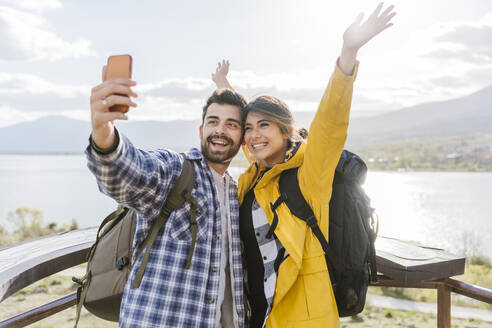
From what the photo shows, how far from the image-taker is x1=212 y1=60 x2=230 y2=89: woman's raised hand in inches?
120

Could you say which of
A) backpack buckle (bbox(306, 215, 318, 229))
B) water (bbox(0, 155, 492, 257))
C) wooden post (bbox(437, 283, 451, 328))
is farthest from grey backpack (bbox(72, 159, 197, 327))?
water (bbox(0, 155, 492, 257))

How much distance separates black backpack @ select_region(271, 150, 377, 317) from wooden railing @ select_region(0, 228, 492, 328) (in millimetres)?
301

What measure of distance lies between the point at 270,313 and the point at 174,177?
747 millimetres

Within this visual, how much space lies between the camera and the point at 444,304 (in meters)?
2.02

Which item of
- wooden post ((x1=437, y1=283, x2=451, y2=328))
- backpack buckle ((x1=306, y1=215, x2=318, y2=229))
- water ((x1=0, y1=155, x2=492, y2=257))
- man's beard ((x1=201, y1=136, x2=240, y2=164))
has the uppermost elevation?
man's beard ((x1=201, y1=136, x2=240, y2=164))

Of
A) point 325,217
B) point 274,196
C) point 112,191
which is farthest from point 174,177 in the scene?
point 325,217

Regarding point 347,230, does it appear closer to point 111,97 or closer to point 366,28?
point 366,28

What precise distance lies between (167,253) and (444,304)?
150 centimetres

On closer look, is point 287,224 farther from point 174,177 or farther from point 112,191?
point 112,191

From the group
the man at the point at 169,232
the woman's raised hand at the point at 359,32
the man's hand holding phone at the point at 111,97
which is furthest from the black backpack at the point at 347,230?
the man's hand holding phone at the point at 111,97

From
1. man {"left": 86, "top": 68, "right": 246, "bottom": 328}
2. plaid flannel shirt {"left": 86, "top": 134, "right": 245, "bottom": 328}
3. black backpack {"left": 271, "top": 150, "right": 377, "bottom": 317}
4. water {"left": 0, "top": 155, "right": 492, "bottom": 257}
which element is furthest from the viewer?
water {"left": 0, "top": 155, "right": 492, "bottom": 257}

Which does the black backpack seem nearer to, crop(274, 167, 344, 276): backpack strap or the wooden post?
crop(274, 167, 344, 276): backpack strap

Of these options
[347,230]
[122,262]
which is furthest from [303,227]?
[122,262]

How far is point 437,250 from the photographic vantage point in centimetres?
221
